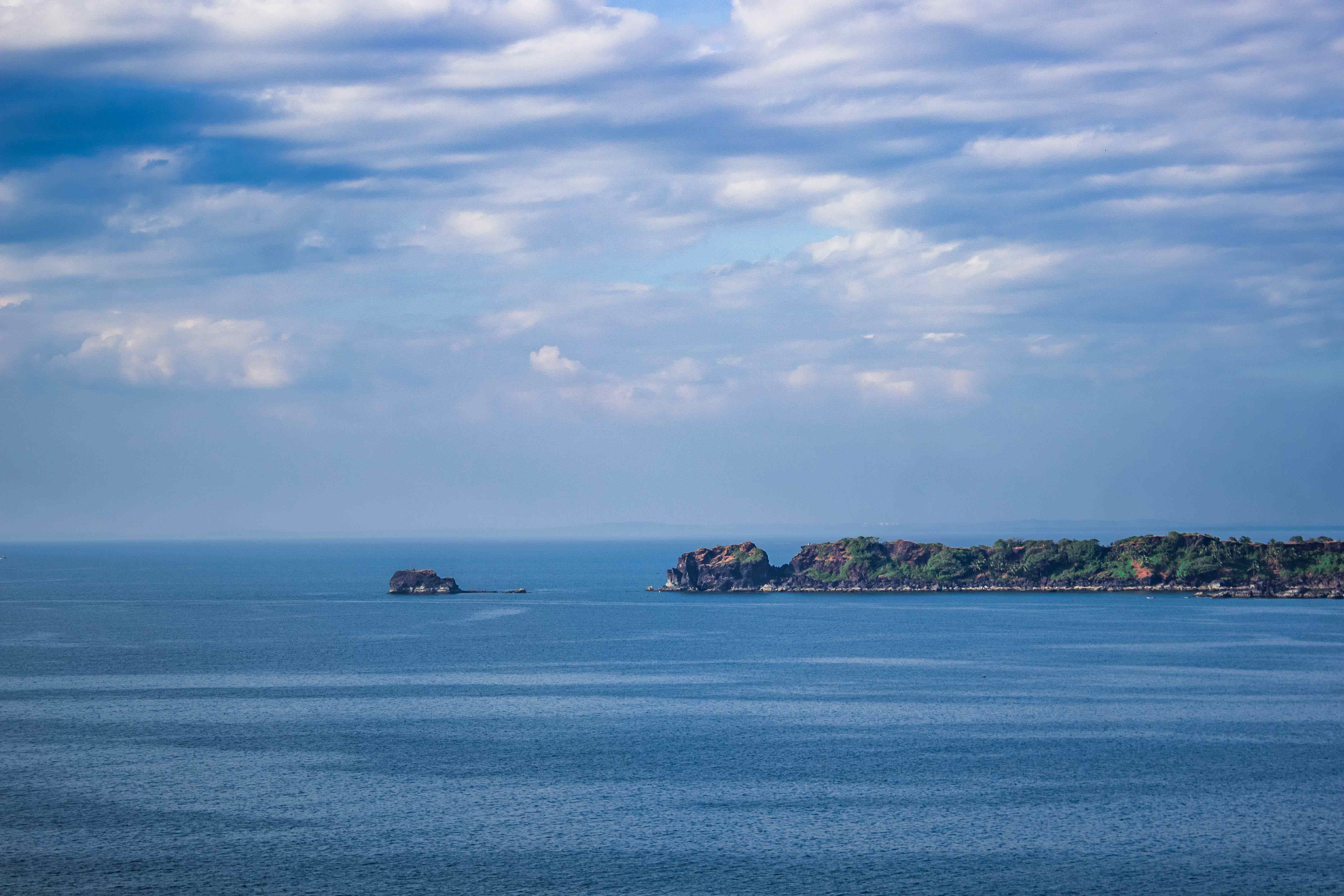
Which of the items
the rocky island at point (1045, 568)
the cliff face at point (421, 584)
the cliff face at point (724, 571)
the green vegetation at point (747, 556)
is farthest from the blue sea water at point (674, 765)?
the green vegetation at point (747, 556)

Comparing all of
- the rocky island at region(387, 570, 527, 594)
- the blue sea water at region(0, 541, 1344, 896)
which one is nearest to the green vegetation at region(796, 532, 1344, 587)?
the blue sea water at region(0, 541, 1344, 896)

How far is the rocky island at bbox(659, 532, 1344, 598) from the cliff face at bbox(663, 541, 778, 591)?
0.17 m

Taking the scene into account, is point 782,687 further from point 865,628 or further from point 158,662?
point 158,662

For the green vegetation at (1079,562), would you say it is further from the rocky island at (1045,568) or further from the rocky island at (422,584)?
the rocky island at (422,584)

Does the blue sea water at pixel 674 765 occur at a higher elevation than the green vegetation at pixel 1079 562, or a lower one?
lower

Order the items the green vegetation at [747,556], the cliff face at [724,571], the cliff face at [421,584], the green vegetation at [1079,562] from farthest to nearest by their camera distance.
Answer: the green vegetation at [747,556] < the cliff face at [724,571] < the cliff face at [421,584] < the green vegetation at [1079,562]

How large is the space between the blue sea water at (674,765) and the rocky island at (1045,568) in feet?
170

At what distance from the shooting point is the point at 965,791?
183ft

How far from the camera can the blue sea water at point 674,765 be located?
45.3 m

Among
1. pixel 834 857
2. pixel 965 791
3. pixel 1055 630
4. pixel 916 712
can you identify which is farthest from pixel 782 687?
pixel 1055 630

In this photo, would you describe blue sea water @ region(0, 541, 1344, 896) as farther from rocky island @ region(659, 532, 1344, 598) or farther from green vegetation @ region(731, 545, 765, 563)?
green vegetation @ region(731, 545, 765, 563)

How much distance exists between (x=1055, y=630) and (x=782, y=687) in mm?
51363

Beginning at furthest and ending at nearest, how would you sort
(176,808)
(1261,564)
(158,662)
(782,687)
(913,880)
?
(1261,564) < (158,662) < (782,687) < (176,808) < (913,880)

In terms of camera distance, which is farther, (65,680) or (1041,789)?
(65,680)
